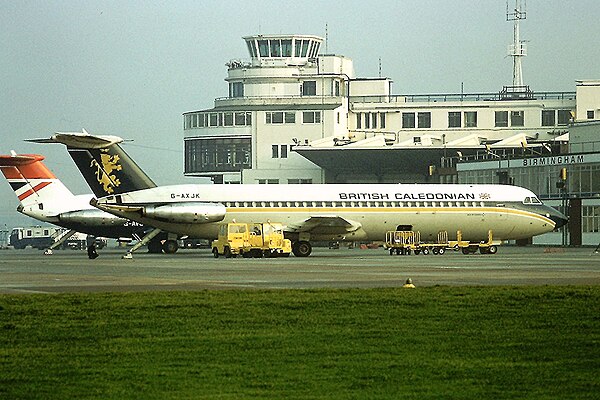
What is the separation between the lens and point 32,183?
254ft

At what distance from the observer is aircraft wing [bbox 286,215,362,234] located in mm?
64500

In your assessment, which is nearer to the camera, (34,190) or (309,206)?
(309,206)

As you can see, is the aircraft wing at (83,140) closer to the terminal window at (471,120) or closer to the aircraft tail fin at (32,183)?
the aircraft tail fin at (32,183)

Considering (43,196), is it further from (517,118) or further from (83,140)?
(517,118)

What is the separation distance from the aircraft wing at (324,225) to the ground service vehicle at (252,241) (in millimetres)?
1896

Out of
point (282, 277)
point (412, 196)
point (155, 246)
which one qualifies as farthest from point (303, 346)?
point (155, 246)

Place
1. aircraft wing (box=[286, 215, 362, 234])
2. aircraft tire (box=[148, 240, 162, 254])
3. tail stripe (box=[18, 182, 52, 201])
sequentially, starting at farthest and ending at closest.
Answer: tail stripe (box=[18, 182, 52, 201]) → aircraft tire (box=[148, 240, 162, 254]) → aircraft wing (box=[286, 215, 362, 234])

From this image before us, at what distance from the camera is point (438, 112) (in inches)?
5000

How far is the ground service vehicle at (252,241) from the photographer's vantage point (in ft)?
202

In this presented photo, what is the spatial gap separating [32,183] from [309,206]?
21589mm

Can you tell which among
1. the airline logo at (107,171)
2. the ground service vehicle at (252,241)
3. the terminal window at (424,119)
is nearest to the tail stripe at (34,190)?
the airline logo at (107,171)

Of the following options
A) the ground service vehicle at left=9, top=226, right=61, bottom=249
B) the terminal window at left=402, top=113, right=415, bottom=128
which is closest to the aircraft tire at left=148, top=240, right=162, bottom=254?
the terminal window at left=402, top=113, right=415, bottom=128

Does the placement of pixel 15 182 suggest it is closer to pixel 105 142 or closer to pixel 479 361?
pixel 105 142

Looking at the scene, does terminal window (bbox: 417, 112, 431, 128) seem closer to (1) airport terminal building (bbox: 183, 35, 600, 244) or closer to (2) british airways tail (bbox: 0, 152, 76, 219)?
(1) airport terminal building (bbox: 183, 35, 600, 244)
